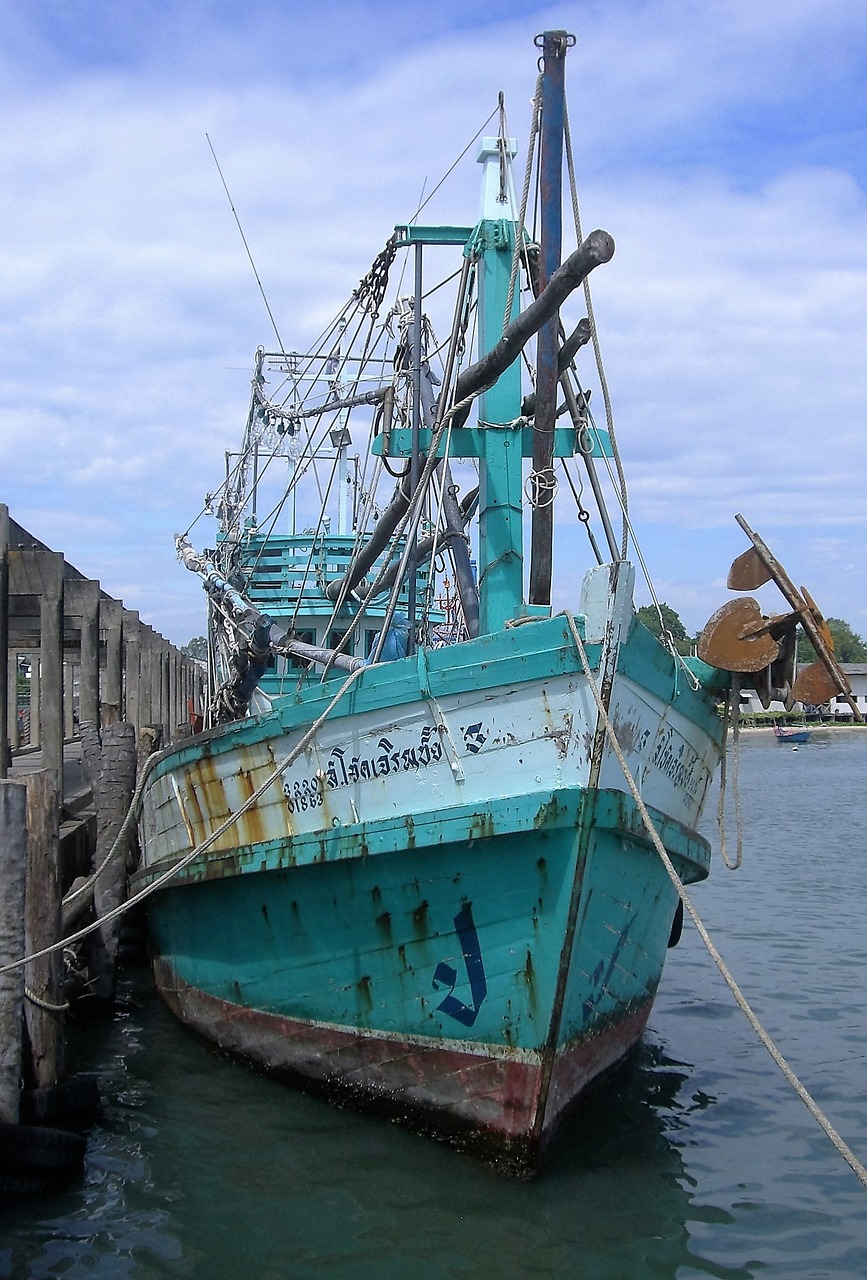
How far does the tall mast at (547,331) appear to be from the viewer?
25.6ft

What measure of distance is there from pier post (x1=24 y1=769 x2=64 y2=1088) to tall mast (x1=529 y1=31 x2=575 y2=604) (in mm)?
3376

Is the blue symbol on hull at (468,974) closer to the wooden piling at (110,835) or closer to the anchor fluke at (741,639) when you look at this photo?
the anchor fluke at (741,639)

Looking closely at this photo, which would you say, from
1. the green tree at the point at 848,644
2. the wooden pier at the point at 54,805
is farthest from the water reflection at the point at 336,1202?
the green tree at the point at 848,644

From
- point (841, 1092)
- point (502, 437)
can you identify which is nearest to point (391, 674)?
point (502, 437)

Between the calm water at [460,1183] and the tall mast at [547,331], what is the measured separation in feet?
11.6

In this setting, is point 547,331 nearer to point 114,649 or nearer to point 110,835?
point 110,835

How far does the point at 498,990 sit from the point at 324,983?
4.61 ft

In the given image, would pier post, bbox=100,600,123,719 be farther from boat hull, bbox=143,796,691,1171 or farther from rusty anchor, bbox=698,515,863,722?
rusty anchor, bbox=698,515,863,722

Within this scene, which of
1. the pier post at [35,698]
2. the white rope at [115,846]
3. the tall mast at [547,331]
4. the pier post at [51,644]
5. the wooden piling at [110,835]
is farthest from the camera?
the pier post at [35,698]

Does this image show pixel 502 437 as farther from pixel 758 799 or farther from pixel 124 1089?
pixel 758 799

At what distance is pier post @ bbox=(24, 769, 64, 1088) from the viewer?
7.06m

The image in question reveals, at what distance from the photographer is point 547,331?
7766 mm

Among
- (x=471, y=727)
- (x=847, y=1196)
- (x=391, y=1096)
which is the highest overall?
(x=471, y=727)

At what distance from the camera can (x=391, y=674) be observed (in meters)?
7.20
